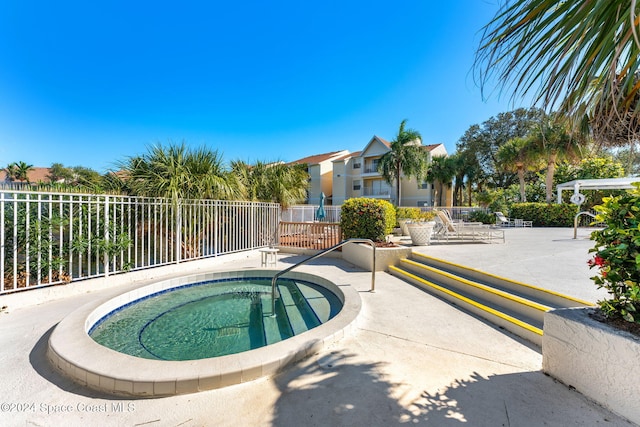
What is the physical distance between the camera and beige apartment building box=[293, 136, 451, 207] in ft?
96.2

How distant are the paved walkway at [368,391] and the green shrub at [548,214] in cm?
1978

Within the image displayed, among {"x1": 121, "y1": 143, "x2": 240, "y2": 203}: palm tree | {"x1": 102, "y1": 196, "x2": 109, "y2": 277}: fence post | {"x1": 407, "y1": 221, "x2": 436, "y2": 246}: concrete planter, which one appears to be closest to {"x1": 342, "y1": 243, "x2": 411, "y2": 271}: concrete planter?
{"x1": 407, "y1": 221, "x2": 436, "y2": 246}: concrete planter

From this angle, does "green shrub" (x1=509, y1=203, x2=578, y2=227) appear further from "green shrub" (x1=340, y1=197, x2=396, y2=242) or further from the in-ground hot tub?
the in-ground hot tub

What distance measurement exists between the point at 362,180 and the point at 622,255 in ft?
97.7

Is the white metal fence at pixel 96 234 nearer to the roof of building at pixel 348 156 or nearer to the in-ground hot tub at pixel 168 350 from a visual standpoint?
the in-ground hot tub at pixel 168 350

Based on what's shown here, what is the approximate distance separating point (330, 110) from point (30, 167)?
154 ft

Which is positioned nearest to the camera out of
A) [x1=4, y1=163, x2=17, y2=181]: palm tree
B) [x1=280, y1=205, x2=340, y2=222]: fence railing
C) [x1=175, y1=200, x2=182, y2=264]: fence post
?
[x1=175, y1=200, x2=182, y2=264]: fence post

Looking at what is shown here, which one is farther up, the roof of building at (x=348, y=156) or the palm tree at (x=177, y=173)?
the roof of building at (x=348, y=156)

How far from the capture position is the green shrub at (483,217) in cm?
1934

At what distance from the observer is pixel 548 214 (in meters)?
18.7

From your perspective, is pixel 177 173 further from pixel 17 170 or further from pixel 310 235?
pixel 17 170

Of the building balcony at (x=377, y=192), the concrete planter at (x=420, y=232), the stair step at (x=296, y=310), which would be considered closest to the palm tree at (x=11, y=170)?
the building balcony at (x=377, y=192)

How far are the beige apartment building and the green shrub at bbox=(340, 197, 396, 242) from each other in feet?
66.1

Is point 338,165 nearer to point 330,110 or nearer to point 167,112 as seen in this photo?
point 330,110
